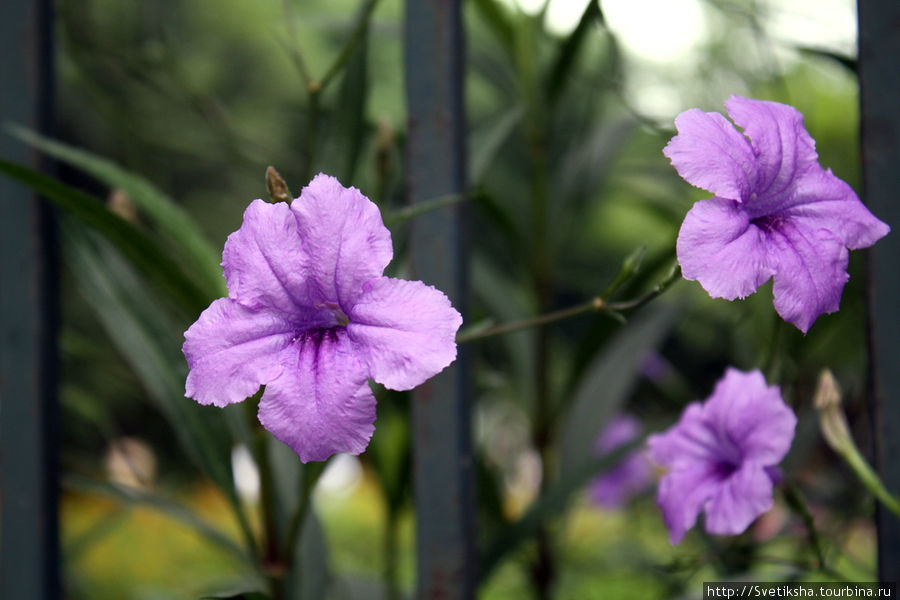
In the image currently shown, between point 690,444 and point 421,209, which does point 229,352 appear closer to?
point 421,209

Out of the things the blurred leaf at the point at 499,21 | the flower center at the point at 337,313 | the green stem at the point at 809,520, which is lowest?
the green stem at the point at 809,520

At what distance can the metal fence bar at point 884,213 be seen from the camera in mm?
473

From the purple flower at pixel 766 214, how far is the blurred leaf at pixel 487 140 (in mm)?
281

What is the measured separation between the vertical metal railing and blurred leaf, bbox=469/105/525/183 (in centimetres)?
33

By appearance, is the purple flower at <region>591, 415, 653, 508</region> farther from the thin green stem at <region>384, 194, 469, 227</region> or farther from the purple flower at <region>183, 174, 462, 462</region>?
the purple flower at <region>183, 174, 462, 462</region>

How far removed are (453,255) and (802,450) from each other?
1.46 feet

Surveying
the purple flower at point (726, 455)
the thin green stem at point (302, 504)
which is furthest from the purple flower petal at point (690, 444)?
the thin green stem at point (302, 504)

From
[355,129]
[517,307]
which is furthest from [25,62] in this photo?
[517,307]

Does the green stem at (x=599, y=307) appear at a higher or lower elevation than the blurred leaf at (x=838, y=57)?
lower

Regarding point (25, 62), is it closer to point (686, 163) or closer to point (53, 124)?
point (53, 124)

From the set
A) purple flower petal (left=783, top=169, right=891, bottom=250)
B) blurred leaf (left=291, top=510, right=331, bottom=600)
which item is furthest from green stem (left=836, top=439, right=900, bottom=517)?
blurred leaf (left=291, top=510, right=331, bottom=600)

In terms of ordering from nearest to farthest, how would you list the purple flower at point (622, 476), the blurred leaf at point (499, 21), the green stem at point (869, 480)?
the green stem at point (869, 480) → the blurred leaf at point (499, 21) → the purple flower at point (622, 476)

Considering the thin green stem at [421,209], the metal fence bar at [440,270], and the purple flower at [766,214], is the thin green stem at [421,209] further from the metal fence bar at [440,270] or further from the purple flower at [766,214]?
the purple flower at [766,214]

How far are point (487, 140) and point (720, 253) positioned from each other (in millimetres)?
342
